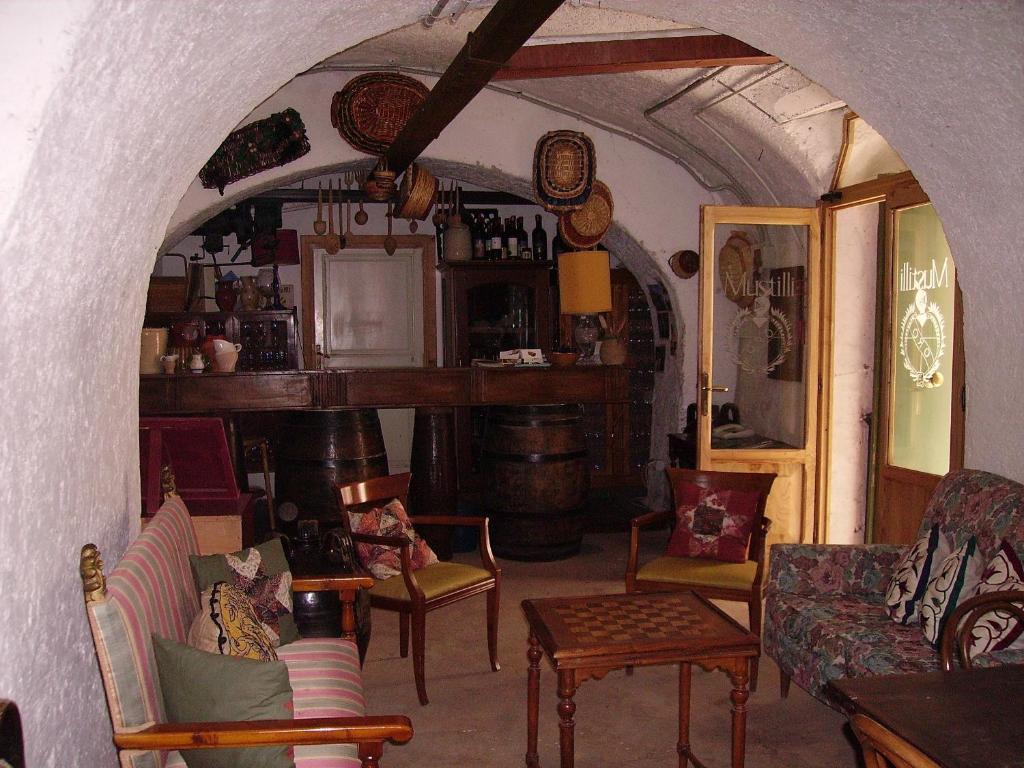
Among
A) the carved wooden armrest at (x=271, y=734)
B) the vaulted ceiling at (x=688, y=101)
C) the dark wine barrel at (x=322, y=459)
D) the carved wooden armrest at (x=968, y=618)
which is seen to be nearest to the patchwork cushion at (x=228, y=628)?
the carved wooden armrest at (x=271, y=734)

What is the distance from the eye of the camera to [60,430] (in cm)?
184

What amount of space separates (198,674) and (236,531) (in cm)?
157

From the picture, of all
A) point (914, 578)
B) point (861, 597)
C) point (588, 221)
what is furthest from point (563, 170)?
point (914, 578)

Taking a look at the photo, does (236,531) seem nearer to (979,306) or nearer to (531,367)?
(531,367)

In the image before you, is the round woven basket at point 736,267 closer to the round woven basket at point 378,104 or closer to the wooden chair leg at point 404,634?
the round woven basket at point 378,104

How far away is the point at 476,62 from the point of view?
11.2 ft

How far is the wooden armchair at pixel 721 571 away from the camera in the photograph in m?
3.41

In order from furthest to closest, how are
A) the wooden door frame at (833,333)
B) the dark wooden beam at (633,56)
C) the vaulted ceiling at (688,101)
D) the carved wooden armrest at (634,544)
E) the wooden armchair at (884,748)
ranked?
the wooden door frame at (833,333) < the vaulted ceiling at (688,101) < the dark wooden beam at (633,56) < the carved wooden armrest at (634,544) < the wooden armchair at (884,748)

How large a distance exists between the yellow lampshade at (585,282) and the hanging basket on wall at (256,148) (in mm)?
1663

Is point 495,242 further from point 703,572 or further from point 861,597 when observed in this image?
point 861,597

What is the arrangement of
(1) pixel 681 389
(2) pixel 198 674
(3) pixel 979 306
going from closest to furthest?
(2) pixel 198 674 < (3) pixel 979 306 < (1) pixel 681 389

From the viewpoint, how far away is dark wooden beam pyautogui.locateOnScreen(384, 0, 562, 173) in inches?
113

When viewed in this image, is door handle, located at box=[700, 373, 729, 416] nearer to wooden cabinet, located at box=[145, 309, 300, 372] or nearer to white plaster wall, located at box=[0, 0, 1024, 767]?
white plaster wall, located at box=[0, 0, 1024, 767]

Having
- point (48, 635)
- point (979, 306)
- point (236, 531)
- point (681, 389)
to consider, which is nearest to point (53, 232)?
point (48, 635)
